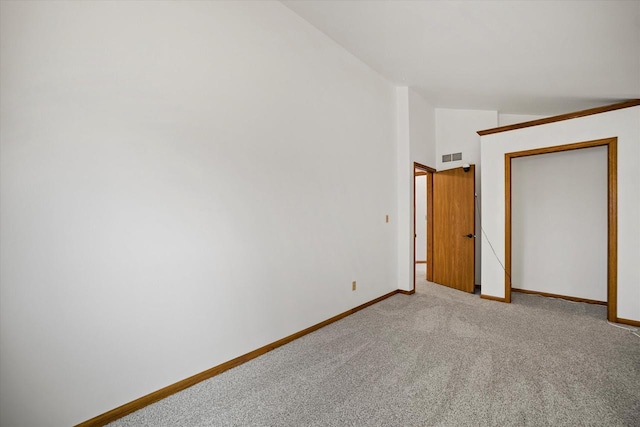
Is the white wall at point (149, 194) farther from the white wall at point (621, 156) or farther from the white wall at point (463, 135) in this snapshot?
the white wall at point (463, 135)

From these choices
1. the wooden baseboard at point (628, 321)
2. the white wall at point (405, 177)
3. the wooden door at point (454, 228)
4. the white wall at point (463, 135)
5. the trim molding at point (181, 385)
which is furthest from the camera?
the white wall at point (463, 135)

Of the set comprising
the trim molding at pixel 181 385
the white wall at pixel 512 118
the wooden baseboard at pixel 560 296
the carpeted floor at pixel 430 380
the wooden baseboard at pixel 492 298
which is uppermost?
the white wall at pixel 512 118

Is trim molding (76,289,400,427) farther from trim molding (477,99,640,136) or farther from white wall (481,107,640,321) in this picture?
trim molding (477,99,640,136)

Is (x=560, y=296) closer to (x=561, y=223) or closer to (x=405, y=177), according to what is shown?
(x=561, y=223)

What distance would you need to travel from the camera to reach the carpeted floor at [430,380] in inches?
72.9

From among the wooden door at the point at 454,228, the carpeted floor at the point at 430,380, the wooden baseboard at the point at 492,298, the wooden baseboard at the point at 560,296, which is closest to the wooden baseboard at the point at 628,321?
the carpeted floor at the point at 430,380

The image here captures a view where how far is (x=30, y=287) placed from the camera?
157 cm

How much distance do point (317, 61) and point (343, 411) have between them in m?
3.36

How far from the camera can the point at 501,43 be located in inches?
118

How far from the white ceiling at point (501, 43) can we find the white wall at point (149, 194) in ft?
2.19

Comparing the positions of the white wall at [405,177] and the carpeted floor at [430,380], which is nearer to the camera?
the carpeted floor at [430,380]

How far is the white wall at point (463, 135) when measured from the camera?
512cm

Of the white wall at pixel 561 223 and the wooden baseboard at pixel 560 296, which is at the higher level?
the white wall at pixel 561 223

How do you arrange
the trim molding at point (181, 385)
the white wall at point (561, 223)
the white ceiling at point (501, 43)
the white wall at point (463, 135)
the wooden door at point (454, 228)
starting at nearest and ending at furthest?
1. the trim molding at point (181, 385)
2. the white ceiling at point (501, 43)
3. the white wall at point (561, 223)
4. the wooden door at point (454, 228)
5. the white wall at point (463, 135)
